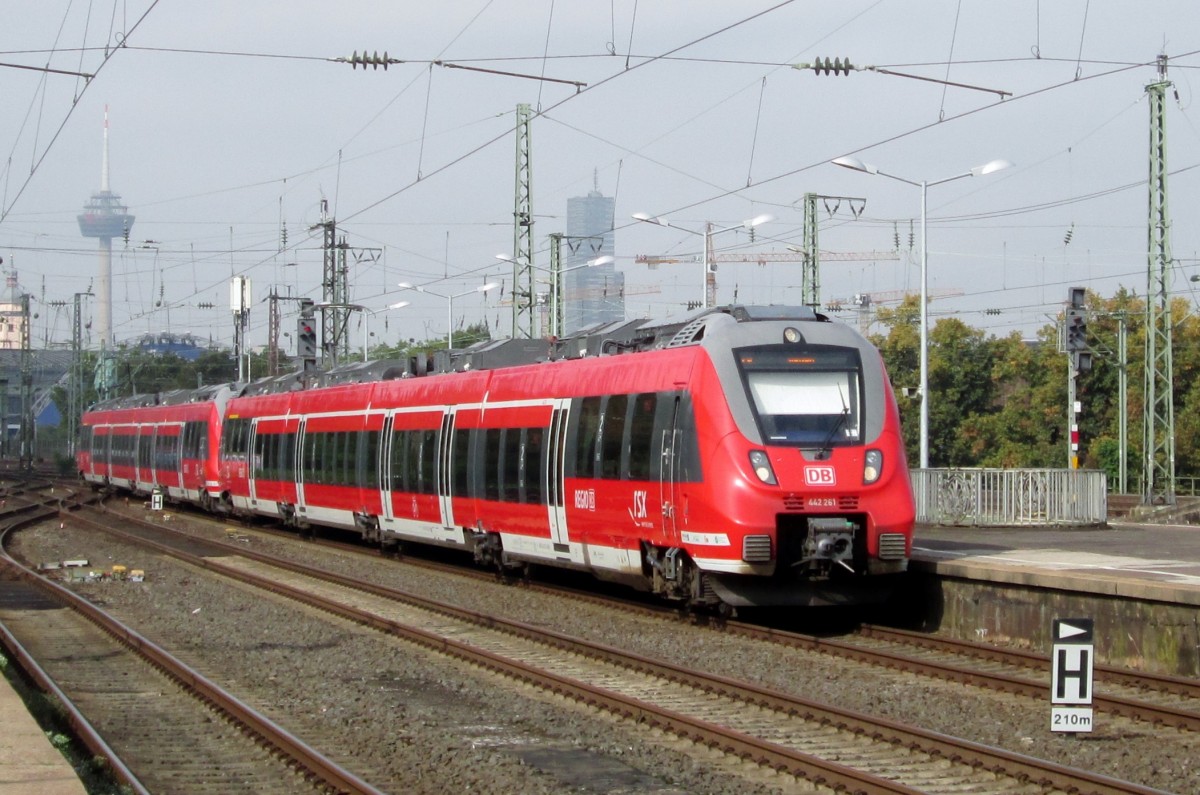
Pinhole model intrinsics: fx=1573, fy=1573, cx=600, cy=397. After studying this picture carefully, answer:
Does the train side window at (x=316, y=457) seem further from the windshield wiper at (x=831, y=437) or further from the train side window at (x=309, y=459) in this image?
the windshield wiper at (x=831, y=437)

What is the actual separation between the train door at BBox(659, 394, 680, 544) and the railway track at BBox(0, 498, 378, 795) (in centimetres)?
Answer: 498

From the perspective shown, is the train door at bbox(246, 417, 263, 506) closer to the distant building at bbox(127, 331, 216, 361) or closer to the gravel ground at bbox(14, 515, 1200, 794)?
the gravel ground at bbox(14, 515, 1200, 794)

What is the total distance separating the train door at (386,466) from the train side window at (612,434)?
9.36 m

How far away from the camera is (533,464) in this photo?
66.8ft

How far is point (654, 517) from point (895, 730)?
6334 mm

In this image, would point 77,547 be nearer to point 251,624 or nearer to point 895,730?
point 251,624

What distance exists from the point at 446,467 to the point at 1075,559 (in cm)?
969

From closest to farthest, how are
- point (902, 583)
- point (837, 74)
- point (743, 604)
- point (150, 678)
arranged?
1. point (150, 678)
2. point (743, 604)
3. point (902, 583)
4. point (837, 74)

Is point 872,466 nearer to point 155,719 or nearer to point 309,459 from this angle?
point 155,719

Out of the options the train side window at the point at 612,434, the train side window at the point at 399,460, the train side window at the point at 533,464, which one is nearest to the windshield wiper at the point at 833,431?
the train side window at the point at 612,434

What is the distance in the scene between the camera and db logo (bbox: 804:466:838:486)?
50.3 ft

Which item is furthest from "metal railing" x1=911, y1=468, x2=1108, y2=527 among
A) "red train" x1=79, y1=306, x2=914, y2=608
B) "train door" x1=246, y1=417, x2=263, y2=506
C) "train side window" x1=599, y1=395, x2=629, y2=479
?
"train door" x1=246, y1=417, x2=263, y2=506

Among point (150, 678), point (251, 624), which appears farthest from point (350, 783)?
point (251, 624)

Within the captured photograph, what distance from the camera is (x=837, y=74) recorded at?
2320cm
